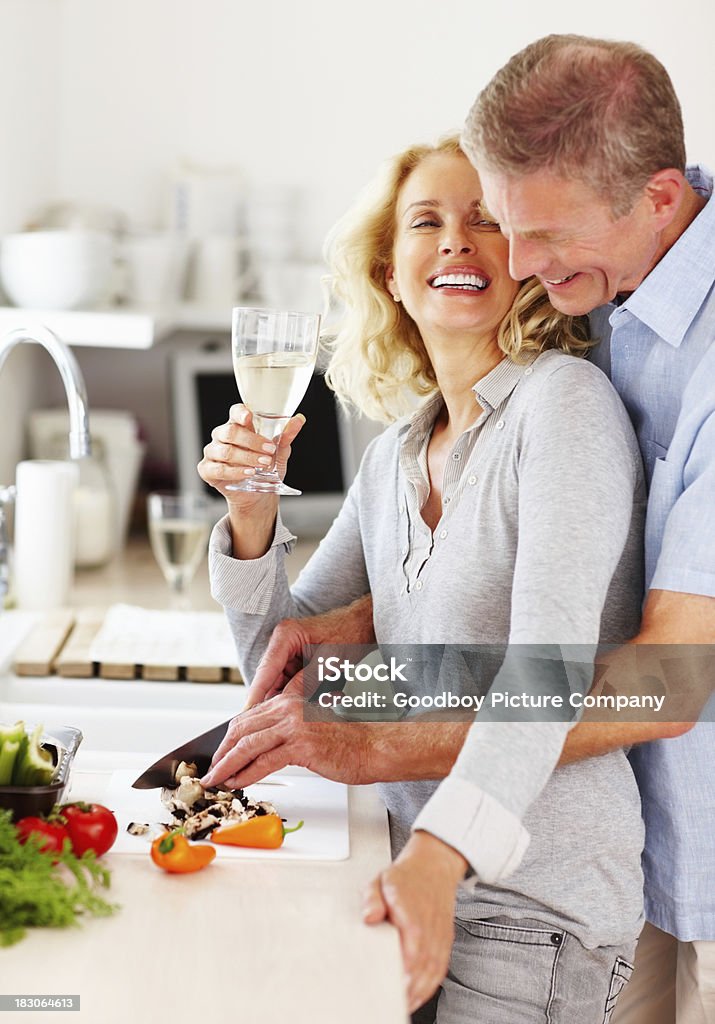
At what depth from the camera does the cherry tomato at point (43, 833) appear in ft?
3.28

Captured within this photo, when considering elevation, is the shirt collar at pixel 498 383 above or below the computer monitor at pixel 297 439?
above

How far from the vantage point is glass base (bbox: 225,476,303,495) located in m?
1.23

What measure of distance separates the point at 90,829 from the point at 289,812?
Result: 0.24 metres

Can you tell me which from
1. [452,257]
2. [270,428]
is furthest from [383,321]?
[270,428]

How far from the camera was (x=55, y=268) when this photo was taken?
7.86ft

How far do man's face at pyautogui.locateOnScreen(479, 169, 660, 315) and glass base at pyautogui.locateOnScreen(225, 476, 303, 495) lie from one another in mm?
320

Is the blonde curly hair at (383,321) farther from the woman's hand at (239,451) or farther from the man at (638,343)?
the woman's hand at (239,451)


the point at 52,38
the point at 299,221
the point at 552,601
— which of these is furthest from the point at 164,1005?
the point at 52,38

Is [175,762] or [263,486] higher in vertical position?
[263,486]

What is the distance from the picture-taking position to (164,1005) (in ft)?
2.77

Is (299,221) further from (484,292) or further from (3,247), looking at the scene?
(484,292)

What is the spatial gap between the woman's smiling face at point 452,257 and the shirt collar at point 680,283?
0.64 feet

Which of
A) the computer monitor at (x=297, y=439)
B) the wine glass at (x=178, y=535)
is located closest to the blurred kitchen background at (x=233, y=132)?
the computer monitor at (x=297, y=439)

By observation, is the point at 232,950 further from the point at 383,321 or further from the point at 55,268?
the point at 55,268
